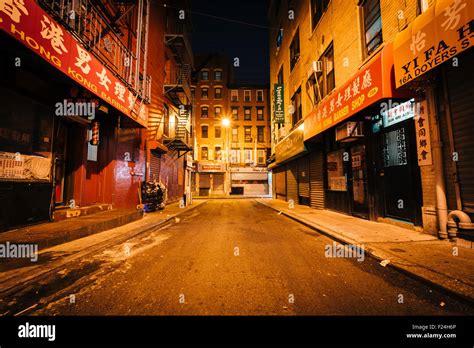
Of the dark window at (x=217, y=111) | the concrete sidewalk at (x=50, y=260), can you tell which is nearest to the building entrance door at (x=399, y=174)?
the concrete sidewalk at (x=50, y=260)

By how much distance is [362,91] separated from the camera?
6.41 meters

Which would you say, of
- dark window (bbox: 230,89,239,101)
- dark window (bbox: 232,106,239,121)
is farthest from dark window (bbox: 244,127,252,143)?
dark window (bbox: 230,89,239,101)

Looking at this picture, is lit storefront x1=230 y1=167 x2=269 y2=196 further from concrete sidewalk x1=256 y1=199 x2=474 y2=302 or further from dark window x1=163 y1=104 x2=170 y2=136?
concrete sidewalk x1=256 y1=199 x2=474 y2=302

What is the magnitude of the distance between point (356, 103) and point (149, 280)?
304 inches

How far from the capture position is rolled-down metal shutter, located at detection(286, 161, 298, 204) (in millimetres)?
15915

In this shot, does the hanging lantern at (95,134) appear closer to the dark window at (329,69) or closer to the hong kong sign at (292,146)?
the hong kong sign at (292,146)

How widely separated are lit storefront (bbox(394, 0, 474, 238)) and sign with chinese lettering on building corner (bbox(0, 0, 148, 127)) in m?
8.39

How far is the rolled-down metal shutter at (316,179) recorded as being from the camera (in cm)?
1157

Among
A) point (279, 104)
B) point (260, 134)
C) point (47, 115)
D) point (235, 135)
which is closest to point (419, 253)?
point (47, 115)

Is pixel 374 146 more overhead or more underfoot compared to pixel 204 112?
more underfoot

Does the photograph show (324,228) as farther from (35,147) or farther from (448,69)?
(35,147)

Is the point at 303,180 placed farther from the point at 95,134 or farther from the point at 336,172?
the point at 95,134

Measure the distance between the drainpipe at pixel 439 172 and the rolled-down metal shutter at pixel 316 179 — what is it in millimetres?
6372

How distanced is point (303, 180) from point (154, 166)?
10583 mm
